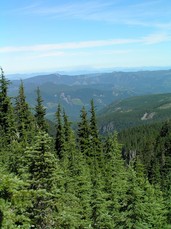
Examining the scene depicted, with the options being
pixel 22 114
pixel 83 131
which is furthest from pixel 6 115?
pixel 83 131

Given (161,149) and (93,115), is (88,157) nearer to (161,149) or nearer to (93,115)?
(93,115)

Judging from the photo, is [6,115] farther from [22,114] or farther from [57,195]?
[57,195]

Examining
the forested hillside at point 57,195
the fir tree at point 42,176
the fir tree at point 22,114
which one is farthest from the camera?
the fir tree at point 22,114

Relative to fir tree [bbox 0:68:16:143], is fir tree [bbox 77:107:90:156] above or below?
below

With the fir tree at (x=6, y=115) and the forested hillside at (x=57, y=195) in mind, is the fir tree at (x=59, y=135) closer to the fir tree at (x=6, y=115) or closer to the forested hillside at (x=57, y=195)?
the forested hillside at (x=57, y=195)

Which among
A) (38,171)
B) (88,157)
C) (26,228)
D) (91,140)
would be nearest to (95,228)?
(38,171)

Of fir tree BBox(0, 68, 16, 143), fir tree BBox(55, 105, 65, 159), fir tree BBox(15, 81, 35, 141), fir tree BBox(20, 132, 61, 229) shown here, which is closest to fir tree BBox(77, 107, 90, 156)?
fir tree BBox(55, 105, 65, 159)

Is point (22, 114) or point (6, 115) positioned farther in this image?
point (22, 114)

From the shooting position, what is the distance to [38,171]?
1394cm

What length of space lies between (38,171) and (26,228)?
134 inches

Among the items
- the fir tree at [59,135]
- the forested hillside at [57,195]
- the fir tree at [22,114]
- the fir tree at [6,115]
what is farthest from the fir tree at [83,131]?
the fir tree at [6,115]

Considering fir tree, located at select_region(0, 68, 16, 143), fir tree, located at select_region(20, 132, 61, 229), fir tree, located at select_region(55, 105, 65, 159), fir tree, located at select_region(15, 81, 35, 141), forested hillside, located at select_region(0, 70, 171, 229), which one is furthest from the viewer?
fir tree, located at select_region(55, 105, 65, 159)

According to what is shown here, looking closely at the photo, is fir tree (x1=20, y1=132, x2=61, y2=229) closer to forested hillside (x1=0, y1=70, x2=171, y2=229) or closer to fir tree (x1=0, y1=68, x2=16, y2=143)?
forested hillside (x1=0, y1=70, x2=171, y2=229)

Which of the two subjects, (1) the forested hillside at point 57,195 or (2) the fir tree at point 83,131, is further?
(2) the fir tree at point 83,131
